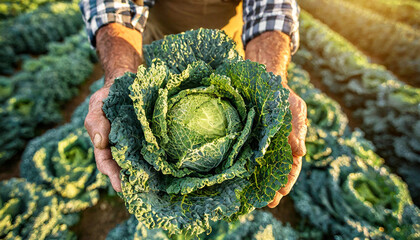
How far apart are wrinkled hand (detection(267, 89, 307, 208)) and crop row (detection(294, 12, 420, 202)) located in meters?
3.68

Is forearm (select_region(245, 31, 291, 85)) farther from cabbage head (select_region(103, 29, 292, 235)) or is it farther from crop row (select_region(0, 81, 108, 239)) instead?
crop row (select_region(0, 81, 108, 239))

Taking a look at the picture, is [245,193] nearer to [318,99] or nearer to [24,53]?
[318,99]

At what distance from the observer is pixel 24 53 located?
5766mm

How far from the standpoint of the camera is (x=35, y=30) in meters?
5.79

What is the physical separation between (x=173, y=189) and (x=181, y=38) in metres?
1.18

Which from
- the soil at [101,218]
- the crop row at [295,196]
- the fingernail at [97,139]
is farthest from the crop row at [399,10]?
the fingernail at [97,139]

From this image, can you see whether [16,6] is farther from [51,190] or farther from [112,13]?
[112,13]

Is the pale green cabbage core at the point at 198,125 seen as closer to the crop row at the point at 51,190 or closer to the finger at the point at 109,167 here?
the finger at the point at 109,167

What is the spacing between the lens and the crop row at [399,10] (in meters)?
9.26

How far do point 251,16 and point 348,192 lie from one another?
2.49 metres

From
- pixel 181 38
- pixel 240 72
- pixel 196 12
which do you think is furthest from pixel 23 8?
pixel 240 72

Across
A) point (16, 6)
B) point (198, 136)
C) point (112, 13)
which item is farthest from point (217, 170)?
point (16, 6)

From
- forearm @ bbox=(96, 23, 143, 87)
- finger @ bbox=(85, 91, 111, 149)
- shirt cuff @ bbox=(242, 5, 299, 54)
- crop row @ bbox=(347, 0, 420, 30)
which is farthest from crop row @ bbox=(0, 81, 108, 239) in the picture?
crop row @ bbox=(347, 0, 420, 30)

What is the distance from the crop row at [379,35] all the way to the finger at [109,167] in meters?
8.25
